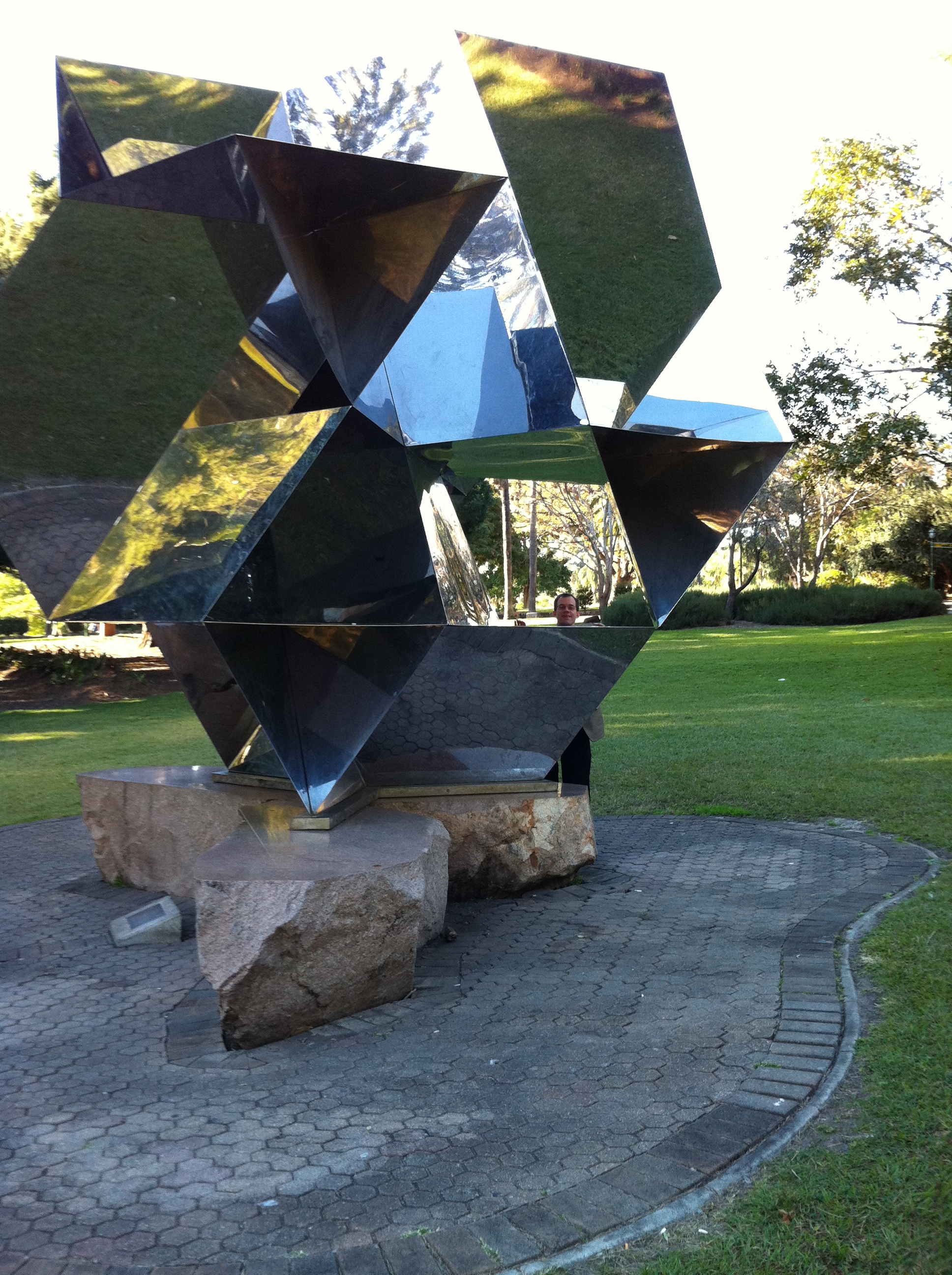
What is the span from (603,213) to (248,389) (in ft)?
8.35

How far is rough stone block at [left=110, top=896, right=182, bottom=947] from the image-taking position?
658 centimetres

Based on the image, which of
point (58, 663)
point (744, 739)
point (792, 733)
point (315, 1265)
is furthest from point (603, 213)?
point (58, 663)

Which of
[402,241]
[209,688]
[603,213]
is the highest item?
[603,213]

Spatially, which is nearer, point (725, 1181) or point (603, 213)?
point (725, 1181)

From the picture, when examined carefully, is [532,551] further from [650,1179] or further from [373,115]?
[650,1179]

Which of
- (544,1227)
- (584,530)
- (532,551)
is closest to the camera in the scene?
(544,1227)

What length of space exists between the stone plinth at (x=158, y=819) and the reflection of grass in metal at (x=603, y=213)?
3.76 metres

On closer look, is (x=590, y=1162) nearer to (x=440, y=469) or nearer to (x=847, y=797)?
(x=440, y=469)

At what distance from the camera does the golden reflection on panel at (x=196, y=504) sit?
5883 millimetres

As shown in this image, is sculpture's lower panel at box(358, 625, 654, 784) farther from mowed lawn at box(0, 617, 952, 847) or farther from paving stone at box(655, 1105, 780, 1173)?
paving stone at box(655, 1105, 780, 1173)

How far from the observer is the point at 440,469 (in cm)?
705

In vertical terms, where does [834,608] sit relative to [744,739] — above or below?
above

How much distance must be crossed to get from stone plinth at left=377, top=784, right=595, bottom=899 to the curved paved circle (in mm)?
245

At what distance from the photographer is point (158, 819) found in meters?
7.62
